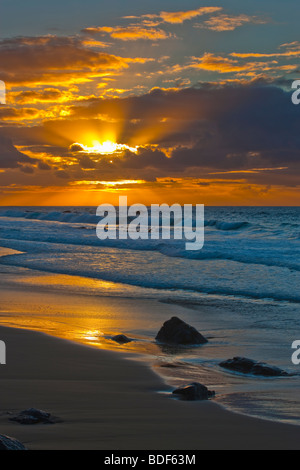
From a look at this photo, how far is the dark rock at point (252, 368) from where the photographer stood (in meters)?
6.69

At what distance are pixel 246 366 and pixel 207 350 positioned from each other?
1297 mm

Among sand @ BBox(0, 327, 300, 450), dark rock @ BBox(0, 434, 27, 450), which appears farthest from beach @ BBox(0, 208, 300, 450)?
dark rock @ BBox(0, 434, 27, 450)

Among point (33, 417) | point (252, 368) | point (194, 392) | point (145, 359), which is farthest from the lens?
point (145, 359)

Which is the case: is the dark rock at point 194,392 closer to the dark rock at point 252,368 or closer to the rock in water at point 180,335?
the dark rock at point 252,368

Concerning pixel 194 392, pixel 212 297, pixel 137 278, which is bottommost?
pixel 194 392

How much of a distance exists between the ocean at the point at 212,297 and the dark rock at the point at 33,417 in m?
1.85

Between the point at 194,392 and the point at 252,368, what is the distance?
1.42m

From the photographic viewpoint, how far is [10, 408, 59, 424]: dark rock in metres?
4.67

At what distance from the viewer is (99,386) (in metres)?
6.02

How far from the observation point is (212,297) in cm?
1315

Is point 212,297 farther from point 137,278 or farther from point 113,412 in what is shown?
point 113,412

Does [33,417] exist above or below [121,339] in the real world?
below

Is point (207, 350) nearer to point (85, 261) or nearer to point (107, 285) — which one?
point (107, 285)

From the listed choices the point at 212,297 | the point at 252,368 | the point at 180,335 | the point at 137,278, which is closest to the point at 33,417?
the point at 252,368
